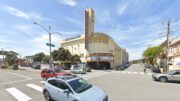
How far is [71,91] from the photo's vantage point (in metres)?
4.03

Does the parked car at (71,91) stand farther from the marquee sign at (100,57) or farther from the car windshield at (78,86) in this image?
the marquee sign at (100,57)

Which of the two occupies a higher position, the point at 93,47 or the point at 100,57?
the point at 93,47

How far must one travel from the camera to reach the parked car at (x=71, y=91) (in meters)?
3.77

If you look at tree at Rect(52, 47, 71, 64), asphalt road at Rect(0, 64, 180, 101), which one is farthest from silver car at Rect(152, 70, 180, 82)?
tree at Rect(52, 47, 71, 64)

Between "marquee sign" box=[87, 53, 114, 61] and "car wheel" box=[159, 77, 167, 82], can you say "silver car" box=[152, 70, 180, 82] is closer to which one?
"car wheel" box=[159, 77, 167, 82]

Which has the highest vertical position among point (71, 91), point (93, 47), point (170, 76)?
point (93, 47)

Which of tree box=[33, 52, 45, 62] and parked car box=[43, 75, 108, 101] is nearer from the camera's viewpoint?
parked car box=[43, 75, 108, 101]

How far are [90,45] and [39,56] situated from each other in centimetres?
5323

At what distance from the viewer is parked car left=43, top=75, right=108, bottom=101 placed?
377 centimetres

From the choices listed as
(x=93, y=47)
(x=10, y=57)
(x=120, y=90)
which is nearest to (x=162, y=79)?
(x=120, y=90)

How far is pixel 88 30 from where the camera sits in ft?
108

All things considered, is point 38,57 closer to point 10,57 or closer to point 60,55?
point 10,57

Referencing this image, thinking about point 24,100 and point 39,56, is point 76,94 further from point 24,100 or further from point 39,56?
point 39,56

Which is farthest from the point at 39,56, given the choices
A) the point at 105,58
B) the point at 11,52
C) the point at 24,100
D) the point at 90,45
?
the point at 24,100
